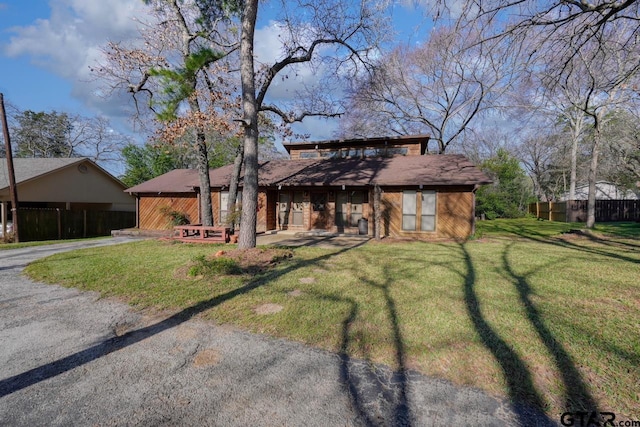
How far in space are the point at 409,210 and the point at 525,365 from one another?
10.00m

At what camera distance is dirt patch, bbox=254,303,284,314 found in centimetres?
410

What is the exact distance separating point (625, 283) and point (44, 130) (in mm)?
42682

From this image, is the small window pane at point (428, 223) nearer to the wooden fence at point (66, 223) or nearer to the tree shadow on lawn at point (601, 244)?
the tree shadow on lawn at point (601, 244)

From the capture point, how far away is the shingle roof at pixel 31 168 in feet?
51.6

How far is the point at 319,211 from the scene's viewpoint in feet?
46.9

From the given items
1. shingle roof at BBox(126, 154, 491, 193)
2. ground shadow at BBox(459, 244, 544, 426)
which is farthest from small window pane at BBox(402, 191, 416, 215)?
ground shadow at BBox(459, 244, 544, 426)

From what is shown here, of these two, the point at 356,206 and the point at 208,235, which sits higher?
the point at 356,206

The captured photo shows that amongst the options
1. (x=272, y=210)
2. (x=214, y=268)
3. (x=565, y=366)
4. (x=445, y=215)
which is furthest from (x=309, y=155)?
(x=565, y=366)

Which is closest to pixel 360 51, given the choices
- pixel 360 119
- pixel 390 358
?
pixel 390 358

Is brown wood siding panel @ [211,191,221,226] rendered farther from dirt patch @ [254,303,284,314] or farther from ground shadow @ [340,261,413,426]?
ground shadow @ [340,261,413,426]

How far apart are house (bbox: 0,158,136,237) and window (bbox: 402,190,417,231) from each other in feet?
59.8

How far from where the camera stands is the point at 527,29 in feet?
17.0

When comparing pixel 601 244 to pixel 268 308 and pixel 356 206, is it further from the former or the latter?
pixel 268 308

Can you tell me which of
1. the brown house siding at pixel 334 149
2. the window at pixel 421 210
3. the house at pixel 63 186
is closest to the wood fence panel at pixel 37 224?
the house at pixel 63 186
